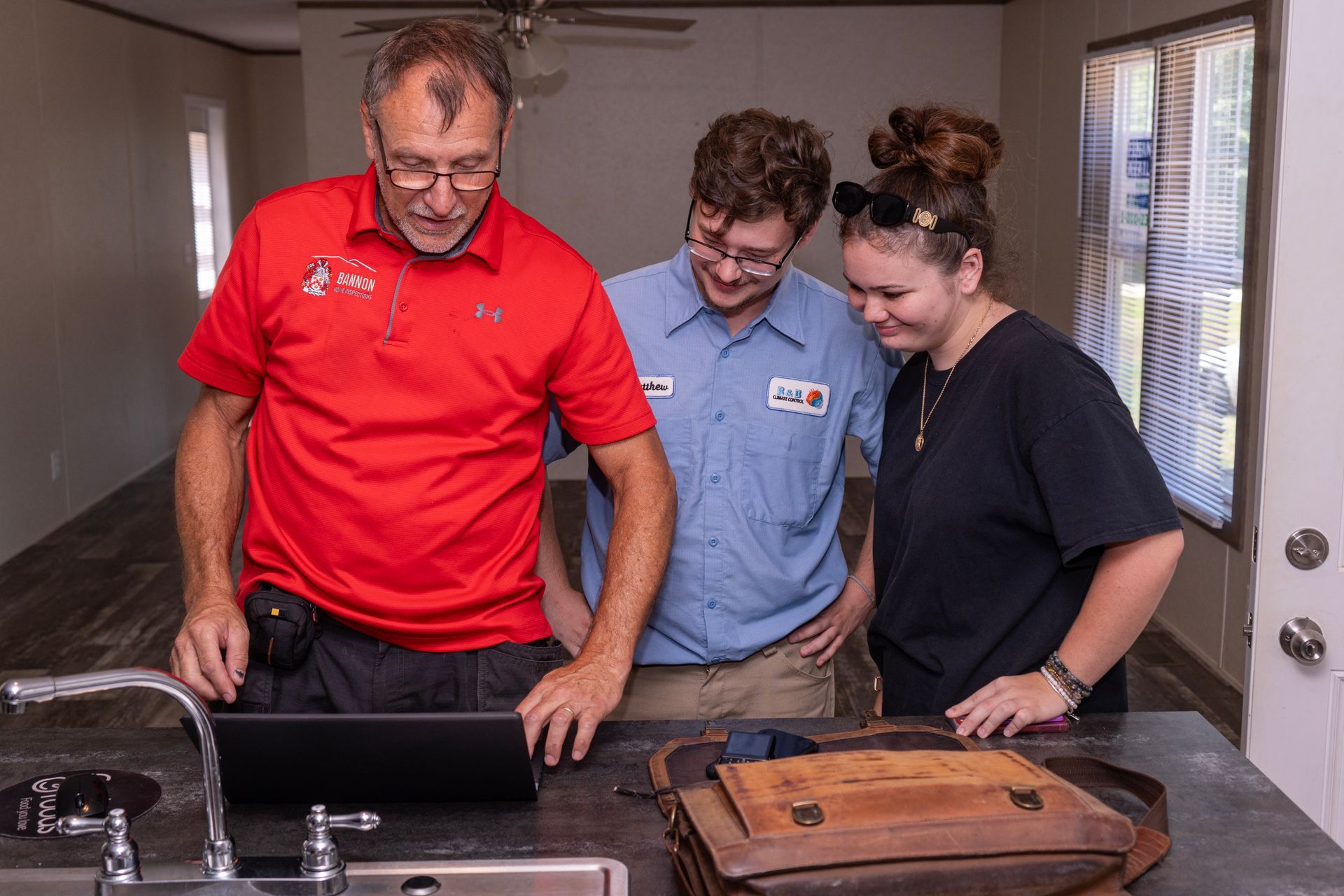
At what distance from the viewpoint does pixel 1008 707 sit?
61.5 inches

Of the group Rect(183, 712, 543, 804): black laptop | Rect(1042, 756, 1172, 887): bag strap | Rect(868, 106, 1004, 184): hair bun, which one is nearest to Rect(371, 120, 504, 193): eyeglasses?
Rect(868, 106, 1004, 184): hair bun

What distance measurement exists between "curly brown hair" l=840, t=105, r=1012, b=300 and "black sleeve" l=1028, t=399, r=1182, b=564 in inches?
11.5

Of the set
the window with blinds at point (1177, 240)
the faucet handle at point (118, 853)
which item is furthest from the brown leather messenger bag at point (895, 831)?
the window with blinds at point (1177, 240)

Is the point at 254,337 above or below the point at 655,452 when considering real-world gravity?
above

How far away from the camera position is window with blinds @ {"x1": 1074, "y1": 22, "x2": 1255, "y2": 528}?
4.13 m

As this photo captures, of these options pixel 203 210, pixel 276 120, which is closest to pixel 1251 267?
pixel 203 210

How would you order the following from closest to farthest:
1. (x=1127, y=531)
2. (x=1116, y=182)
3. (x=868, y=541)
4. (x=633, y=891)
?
(x=633, y=891) < (x=1127, y=531) < (x=868, y=541) < (x=1116, y=182)

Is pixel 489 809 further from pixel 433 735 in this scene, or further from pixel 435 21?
pixel 435 21

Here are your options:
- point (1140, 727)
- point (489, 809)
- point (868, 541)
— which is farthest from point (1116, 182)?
point (489, 809)

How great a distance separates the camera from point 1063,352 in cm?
161

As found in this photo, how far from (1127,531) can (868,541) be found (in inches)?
22.2

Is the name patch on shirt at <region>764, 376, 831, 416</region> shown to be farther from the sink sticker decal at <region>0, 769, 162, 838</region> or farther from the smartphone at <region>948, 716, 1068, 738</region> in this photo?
the sink sticker decal at <region>0, 769, 162, 838</region>

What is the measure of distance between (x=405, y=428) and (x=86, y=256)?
236 inches

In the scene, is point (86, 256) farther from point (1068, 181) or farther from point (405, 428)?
point (405, 428)
